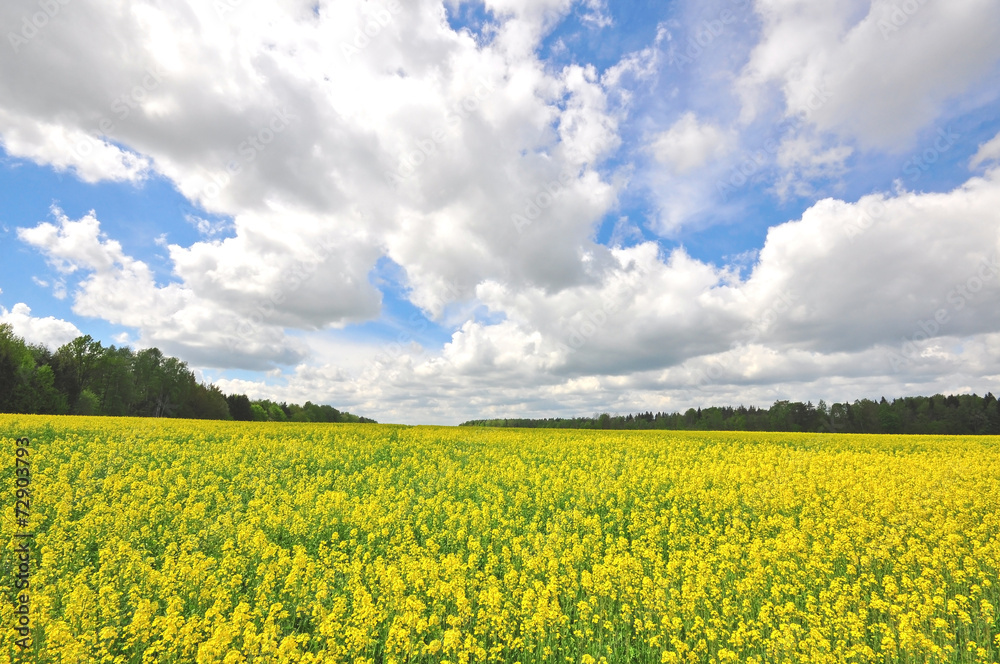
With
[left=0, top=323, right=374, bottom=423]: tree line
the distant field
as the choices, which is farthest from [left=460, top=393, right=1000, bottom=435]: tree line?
the distant field

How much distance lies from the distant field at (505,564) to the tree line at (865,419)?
73.9 metres

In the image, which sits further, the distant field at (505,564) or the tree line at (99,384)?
the tree line at (99,384)

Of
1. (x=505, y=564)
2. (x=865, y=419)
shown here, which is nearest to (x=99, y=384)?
(x=505, y=564)

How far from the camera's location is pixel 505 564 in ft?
26.3

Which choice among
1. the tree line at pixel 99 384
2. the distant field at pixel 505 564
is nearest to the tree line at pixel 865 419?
the tree line at pixel 99 384

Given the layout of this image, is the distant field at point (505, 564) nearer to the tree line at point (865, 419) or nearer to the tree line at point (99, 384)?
the tree line at point (99, 384)

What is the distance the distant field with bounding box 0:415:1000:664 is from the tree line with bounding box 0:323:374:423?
5728 cm

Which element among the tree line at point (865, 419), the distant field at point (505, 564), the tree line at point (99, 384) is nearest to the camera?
the distant field at point (505, 564)

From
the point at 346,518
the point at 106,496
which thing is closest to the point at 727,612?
the point at 346,518

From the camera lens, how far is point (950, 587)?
24.6 ft

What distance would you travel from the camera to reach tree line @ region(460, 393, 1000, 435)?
3428 inches

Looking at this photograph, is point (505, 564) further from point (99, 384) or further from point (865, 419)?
point (865, 419)

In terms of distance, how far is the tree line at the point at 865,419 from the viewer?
8706 centimetres

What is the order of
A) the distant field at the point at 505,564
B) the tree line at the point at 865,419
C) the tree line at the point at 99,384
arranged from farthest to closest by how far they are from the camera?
the tree line at the point at 865,419 → the tree line at the point at 99,384 → the distant field at the point at 505,564
